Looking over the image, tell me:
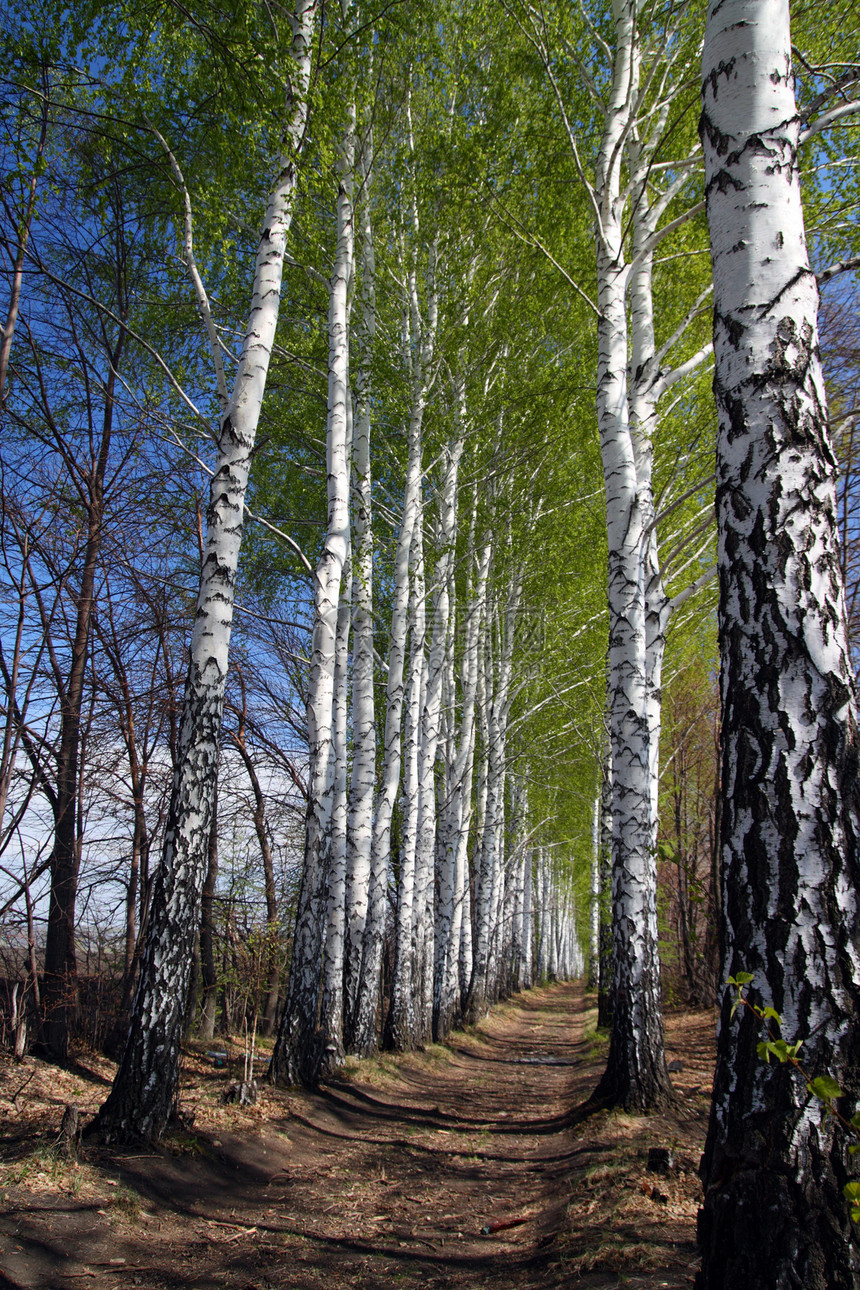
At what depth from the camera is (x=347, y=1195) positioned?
15.8 ft

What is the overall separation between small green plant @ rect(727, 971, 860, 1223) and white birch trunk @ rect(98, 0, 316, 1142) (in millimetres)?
3941

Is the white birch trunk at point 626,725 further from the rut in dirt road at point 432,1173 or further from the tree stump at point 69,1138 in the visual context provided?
the tree stump at point 69,1138

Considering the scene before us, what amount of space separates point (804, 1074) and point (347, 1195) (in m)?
4.23

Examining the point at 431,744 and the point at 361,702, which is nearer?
the point at 361,702

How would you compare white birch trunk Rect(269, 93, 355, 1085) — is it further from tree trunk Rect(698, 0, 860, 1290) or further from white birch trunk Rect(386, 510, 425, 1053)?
tree trunk Rect(698, 0, 860, 1290)

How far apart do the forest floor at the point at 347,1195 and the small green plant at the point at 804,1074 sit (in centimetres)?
140

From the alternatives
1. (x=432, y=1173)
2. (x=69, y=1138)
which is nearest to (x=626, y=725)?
(x=432, y=1173)

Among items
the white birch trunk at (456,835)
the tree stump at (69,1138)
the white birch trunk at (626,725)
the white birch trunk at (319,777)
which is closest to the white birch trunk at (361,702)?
the white birch trunk at (319,777)

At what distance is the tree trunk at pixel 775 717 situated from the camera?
1.82 metres

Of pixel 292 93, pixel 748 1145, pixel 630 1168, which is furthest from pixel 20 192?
pixel 630 1168

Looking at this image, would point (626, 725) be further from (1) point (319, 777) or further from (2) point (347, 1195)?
(2) point (347, 1195)

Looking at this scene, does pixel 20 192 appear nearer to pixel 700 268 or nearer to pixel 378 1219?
pixel 700 268

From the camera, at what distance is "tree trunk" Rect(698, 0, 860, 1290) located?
182 cm

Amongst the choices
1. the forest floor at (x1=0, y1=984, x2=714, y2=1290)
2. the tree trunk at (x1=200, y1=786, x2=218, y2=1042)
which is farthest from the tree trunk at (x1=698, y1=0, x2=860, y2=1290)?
the tree trunk at (x1=200, y1=786, x2=218, y2=1042)
